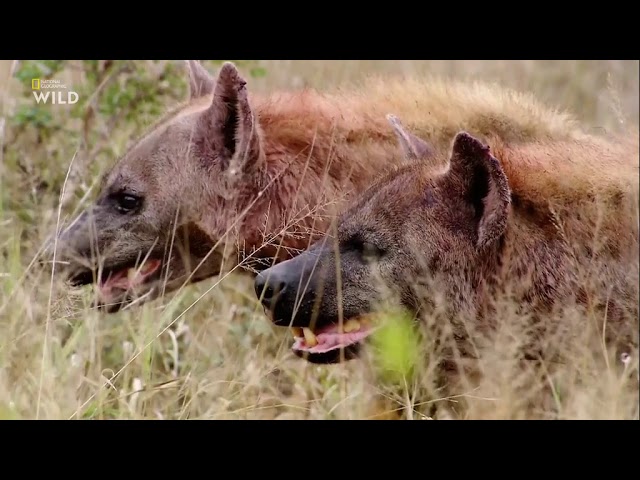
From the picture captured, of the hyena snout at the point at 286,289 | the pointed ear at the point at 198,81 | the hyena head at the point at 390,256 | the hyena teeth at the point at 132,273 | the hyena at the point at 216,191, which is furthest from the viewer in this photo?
the pointed ear at the point at 198,81

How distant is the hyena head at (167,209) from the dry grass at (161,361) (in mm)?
151

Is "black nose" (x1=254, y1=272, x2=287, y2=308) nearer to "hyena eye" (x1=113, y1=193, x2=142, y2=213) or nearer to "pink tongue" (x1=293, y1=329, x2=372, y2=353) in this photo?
"pink tongue" (x1=293, y1=329, x2=372, y2=353)

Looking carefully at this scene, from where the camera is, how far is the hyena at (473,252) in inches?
138

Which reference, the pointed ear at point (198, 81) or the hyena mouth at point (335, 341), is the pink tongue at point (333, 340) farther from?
the pointed ear at point (198, 81)

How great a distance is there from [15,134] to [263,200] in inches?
81.9

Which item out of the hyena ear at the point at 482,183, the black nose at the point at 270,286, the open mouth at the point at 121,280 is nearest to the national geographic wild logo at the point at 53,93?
the open mouth at the point at 121,280

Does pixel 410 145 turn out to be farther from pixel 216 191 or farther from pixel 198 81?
pixel 198 81

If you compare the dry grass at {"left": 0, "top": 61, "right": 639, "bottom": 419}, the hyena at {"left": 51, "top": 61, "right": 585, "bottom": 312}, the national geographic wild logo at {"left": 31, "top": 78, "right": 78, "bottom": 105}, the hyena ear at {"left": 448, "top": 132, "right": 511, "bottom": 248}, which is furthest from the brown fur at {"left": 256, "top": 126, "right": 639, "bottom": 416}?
the national geographic wild logo at {"left": 31, "top": 78, "right": 78, "bottom": 105}

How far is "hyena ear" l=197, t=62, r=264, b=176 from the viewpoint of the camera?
4.16 m

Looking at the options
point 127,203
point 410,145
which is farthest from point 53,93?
point 410,145

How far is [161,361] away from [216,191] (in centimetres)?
91

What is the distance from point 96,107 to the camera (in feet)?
18.6
